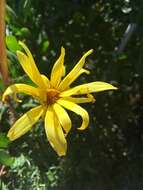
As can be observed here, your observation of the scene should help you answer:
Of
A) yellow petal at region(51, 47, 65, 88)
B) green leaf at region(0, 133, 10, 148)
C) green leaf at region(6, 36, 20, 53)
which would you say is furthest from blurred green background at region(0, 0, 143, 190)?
yellow petal at region(51, 47, 65, 88)

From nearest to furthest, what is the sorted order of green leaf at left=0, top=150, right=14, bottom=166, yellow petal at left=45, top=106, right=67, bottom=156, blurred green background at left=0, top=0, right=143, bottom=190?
yellow petal at left=45, top=106, right=67, bottom=156
green leaf at left=0, top=150, right=14, bottom=166
blurred green background at left=0, top=0, right=143, bottom=190

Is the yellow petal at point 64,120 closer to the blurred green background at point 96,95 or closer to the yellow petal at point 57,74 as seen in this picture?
the yellow petal at point 57,74

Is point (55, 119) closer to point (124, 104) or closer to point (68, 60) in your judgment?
point (68, 60)

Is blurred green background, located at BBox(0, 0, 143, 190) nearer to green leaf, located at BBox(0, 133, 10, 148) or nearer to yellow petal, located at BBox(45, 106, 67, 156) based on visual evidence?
green leaf, located at BBox(0, 133, 10, 148)

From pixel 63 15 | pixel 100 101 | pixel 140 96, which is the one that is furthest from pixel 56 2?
pixel 140 96

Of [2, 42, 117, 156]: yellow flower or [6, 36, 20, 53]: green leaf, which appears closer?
[2, 42, 117, 156]: yellow flower

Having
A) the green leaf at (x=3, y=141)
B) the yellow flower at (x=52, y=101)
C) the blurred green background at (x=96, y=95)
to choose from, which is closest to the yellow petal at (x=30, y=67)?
the yellow flower at (x=52, y=101)

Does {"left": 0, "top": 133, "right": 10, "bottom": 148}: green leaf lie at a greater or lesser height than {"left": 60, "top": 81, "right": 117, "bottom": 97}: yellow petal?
lesser
